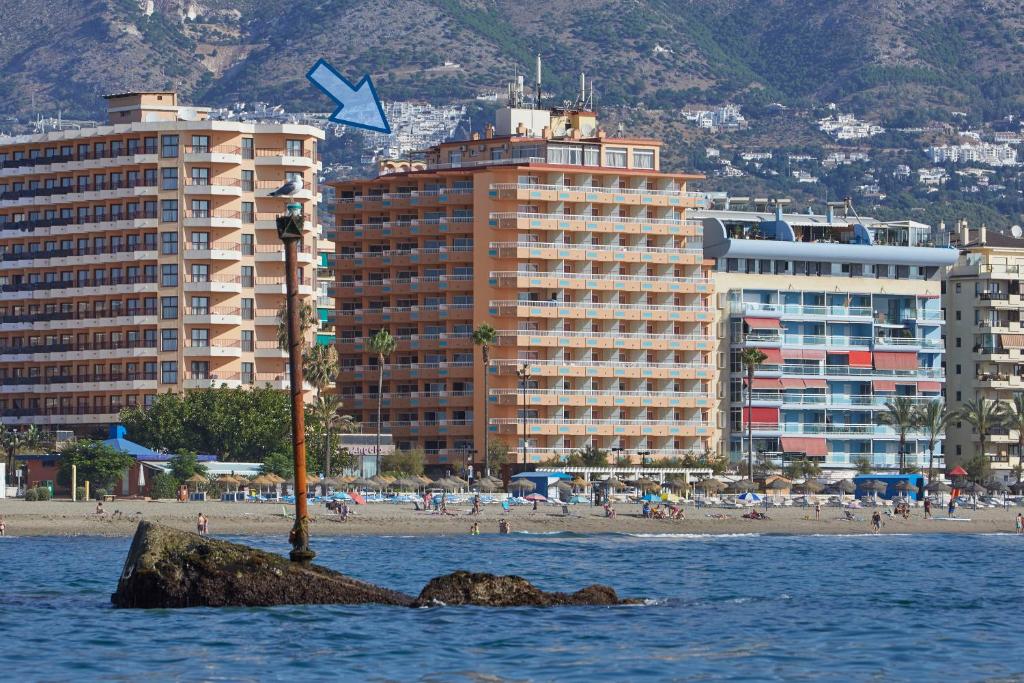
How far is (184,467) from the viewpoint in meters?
125

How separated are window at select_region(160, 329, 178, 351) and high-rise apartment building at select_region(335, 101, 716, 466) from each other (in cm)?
1706

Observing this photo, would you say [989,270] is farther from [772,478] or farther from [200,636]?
[200,636]

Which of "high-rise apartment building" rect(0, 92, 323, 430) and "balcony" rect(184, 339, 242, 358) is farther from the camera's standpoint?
"high-rise apartment building" rect(0, 92, 323, 430)

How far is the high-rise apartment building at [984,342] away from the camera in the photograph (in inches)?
7092

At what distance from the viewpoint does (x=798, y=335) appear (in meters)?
171

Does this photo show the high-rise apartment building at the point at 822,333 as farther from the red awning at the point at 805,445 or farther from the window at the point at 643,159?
the window at the point at 643,159

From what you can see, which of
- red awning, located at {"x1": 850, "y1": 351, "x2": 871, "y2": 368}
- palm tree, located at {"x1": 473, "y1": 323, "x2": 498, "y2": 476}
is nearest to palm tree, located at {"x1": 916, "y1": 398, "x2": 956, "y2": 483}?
red awning, located at {"x1": 850, "y1": 351, "x2": 871, "y2": 368}

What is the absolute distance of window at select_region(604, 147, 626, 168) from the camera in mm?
164625

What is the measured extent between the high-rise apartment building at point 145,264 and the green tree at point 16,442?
783 centimetres

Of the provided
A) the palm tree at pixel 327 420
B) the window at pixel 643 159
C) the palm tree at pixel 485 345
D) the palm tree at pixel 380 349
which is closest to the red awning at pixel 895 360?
the window at pixel 643 159

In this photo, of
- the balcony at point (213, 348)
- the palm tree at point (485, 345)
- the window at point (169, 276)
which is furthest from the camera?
the palm tree at point (485, 345)

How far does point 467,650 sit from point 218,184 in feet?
329

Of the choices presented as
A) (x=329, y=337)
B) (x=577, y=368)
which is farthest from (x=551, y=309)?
(x=329, y=337)

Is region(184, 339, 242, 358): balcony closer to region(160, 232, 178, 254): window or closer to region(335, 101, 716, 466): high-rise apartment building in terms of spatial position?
region(160, 232, 178, 254): window
